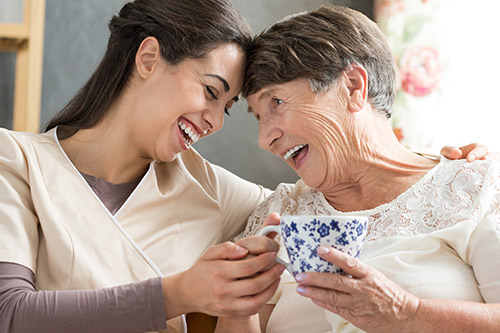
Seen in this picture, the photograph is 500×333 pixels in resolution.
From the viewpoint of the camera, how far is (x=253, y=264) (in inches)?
42.9

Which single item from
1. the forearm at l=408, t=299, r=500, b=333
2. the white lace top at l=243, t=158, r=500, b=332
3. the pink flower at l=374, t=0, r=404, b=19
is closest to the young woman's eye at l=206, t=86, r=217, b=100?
the white lace top at l=243, t=158, r=500, b=332

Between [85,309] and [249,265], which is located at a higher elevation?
[249,265]

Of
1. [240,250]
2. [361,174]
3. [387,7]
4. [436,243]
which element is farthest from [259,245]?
[387,7]

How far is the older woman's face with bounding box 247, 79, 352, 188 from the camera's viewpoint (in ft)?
4.99

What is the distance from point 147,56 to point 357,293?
2.99 ft

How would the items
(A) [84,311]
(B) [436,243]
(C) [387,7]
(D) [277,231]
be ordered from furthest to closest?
(C) [387,7], (B) [436,243], (A) [84,311], (D) [277,231]

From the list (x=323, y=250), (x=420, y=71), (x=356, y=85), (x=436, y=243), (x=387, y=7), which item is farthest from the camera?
(x=387, y=7)

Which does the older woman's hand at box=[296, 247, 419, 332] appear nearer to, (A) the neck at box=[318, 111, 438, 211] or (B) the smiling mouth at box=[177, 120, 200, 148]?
(A) the neck at box=[318, 111, 438, 211]

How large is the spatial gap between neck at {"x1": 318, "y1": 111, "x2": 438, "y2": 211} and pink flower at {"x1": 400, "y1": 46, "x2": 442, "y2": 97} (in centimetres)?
101

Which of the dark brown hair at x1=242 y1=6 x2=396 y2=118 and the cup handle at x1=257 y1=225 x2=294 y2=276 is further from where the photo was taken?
the dark brown hair at x1=242 y1=6 x2=396 y2=118

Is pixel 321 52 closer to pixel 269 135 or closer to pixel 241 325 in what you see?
pixel 269 135

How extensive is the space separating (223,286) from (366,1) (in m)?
2.23

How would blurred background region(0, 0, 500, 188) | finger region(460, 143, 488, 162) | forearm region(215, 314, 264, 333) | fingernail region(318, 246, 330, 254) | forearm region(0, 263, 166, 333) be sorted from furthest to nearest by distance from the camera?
blurred background region(0, 0, 500, 188) → finger region(460, 143, 488, 162) → forearm region(215, 314, 264, 333) → forearm region(0, 263, 166, 333) → fingernail region(318, 246, 330, 254)

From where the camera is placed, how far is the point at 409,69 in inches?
103
